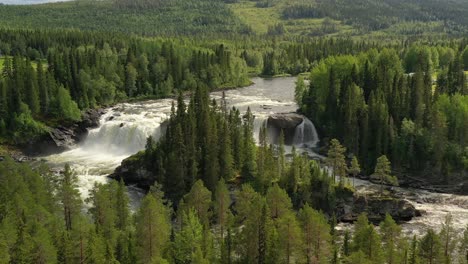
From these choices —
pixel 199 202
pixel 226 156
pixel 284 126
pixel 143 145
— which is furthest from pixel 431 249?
pixel 143 145

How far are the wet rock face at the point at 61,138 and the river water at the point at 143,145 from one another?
2.59 metres

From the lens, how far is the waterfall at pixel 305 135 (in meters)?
142

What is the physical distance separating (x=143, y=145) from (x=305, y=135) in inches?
1701

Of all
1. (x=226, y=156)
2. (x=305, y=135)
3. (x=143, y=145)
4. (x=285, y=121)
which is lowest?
(x=143, y=145)

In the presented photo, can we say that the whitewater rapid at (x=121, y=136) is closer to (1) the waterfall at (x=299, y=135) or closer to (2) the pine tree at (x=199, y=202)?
(1) the waterfall at (x=299, y=135)

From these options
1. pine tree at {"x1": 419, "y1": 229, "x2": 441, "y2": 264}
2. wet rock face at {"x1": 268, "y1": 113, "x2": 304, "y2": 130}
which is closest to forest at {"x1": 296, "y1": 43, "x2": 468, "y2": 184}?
wet rock face at {"x1": 268, "y1": 113, "x2": 304, "y2": 130}

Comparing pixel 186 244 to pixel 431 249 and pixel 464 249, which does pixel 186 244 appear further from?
pixel 464 249

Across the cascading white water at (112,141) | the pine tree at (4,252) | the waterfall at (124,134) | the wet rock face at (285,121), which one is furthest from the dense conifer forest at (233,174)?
the waterfall at (124,134)

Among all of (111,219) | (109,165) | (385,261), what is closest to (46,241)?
(111,219)

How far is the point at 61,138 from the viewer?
478 feet

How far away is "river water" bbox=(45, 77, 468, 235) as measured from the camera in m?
100

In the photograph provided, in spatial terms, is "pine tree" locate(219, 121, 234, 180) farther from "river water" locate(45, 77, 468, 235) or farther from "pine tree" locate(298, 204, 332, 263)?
"pine tree" locate(298, 204, 332, 263)

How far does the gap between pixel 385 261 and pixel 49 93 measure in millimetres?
124010

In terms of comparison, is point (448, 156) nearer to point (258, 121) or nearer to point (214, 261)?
point (258, 121)
